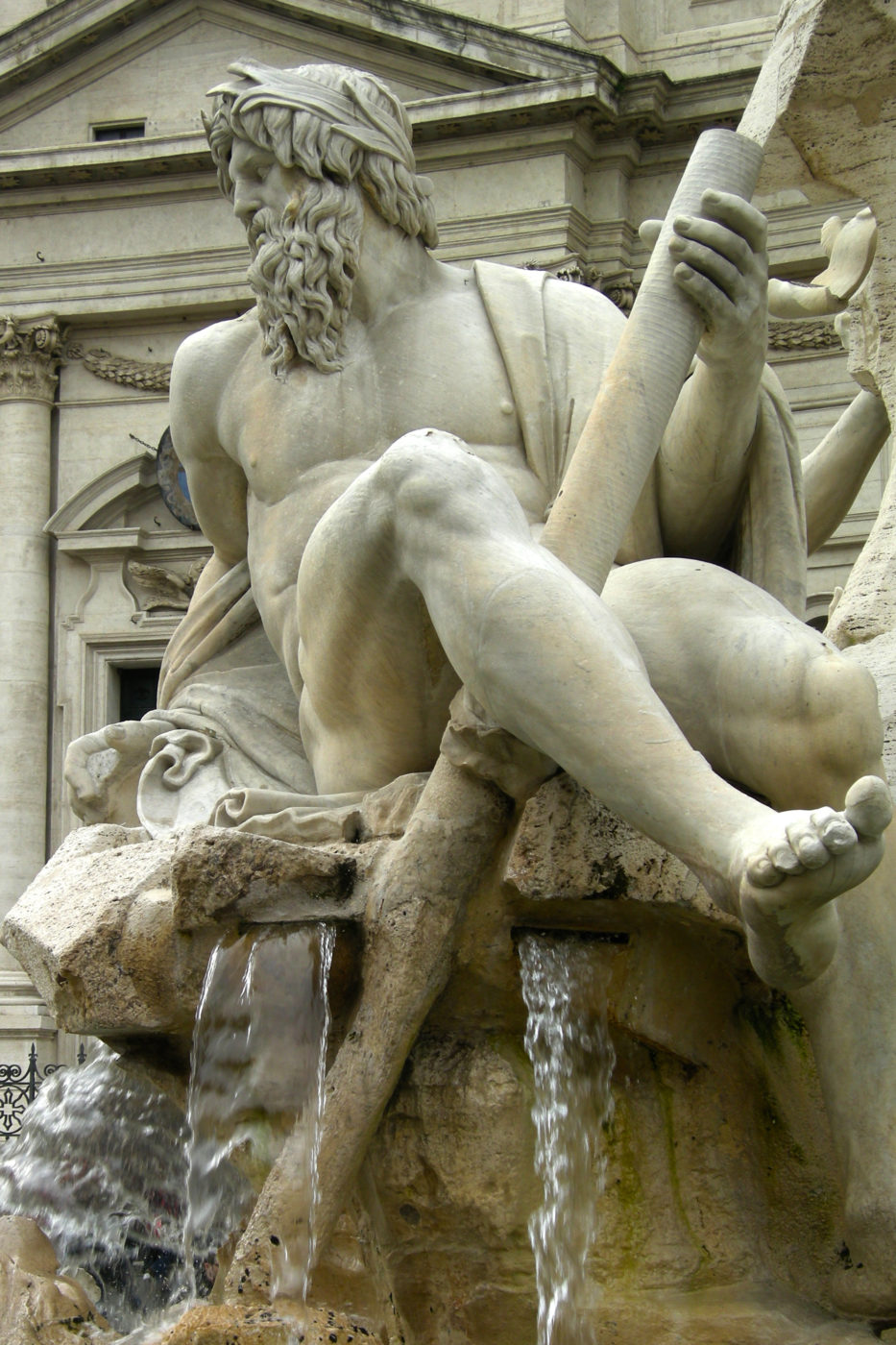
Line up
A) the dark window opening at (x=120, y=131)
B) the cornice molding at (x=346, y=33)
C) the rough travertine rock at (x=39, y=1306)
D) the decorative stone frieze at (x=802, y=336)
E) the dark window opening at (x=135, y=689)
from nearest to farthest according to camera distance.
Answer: the rough travertine rock at (x=39, y=1306), the decorative stone frieze at (x=802, y=336), the cornice molding at (x=346, y=33), the dark window opening at (x=135, y=689), the dark window opening at (x=120, y=131)

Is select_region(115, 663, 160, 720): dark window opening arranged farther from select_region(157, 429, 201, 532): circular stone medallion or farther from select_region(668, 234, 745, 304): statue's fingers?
select_region(668, 234, 745, 304): statue's fingers

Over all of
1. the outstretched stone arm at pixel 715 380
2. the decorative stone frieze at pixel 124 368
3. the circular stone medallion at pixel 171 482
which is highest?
the decorative stone frieze at pixel 124 368

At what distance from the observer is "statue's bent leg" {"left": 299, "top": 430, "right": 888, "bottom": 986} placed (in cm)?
217

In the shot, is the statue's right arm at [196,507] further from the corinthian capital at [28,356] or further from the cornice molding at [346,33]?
the corinthian capital at [28,356]

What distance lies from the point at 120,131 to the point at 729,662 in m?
16.3

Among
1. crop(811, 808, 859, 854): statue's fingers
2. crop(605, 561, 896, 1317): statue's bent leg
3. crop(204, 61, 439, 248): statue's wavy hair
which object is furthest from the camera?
crop(204, 61, 439, 248): statue's wavy hair

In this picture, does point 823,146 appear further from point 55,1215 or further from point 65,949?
point 55,1215

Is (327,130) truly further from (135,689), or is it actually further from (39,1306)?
(135,689)

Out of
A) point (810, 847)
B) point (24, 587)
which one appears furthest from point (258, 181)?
point (24, 587)

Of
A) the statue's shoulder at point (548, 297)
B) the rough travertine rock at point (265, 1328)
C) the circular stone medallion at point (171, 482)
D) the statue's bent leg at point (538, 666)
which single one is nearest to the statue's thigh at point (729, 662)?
the statue's bent leg at point (538, 666)

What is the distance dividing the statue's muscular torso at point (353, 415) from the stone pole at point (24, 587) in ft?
42.0

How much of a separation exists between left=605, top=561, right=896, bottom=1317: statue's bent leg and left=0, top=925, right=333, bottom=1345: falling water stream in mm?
643

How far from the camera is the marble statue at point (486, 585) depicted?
7.88 feet

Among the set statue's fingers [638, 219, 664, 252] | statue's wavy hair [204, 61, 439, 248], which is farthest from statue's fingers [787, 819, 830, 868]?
statue's wavy hair [204, 61, 439, 248]
